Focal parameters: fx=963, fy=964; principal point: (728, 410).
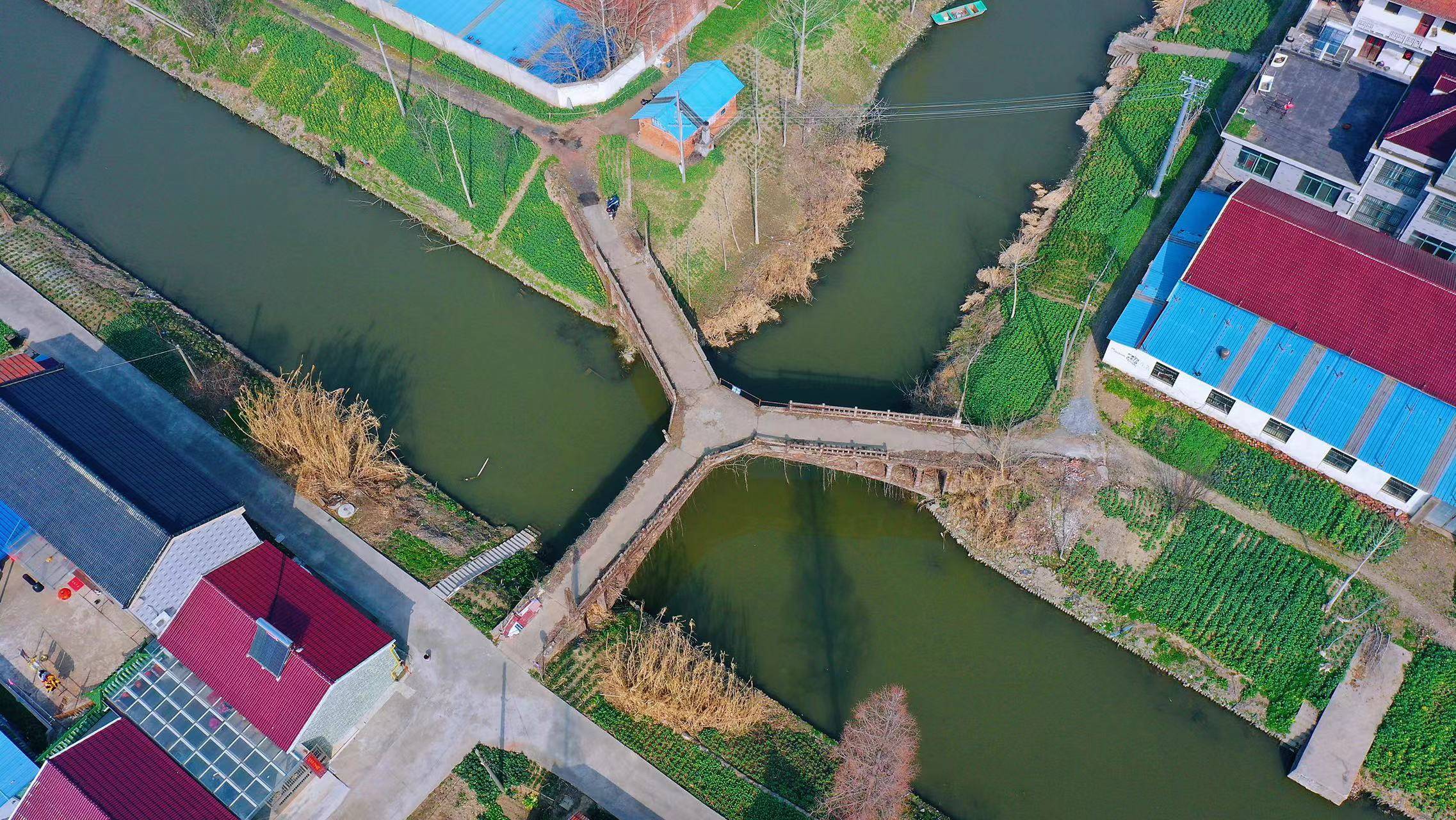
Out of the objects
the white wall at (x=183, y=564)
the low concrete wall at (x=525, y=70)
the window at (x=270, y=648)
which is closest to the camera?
the window at (x=270, y=648)

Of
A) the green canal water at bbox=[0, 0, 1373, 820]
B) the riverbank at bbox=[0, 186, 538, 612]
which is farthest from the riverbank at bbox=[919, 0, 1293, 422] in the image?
the riverbank at bbox=[0, 186, 538, 612]

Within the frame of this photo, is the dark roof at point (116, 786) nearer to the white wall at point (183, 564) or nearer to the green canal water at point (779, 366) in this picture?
the white wall at point (183, 564)

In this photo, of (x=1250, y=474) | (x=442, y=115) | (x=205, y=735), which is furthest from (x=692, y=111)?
(x=205, y=735)

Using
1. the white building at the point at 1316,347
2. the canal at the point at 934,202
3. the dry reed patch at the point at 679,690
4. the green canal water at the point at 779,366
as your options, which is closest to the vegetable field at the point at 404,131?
the green canal water at the point at 779,366

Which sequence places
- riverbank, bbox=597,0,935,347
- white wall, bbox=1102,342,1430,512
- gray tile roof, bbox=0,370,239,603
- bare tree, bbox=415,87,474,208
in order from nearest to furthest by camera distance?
1. gray tile roof, bbox=0,370,239,603
2. white wall, bbox=1102,342,1430,512
3. riverbank, bbox=597,0,935,347
4. bare tree, bbox=415,87,474,208

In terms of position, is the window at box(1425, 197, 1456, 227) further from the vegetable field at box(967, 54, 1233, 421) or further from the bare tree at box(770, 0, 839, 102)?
the bare tree at box(770, 0, 839, 102)

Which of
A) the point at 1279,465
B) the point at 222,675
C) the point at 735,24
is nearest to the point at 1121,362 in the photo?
the point at 1279,465
